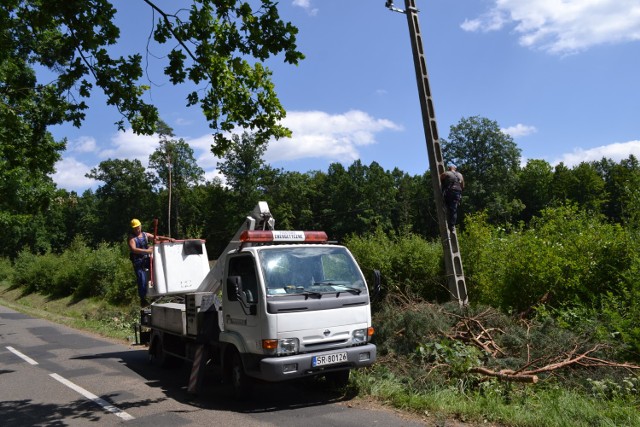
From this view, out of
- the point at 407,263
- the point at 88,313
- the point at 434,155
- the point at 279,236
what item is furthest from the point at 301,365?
the point at 88,313

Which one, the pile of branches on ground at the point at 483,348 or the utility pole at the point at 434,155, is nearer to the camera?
the pile of branches on ground at the point at 483,348

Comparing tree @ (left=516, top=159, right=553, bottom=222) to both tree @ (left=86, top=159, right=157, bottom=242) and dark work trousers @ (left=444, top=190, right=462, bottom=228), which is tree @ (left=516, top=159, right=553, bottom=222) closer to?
tree @ (left=86, top=159, right=157, bottom=242)

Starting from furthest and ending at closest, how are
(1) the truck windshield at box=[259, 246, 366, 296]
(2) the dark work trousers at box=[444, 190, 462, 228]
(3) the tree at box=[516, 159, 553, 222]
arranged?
(3) the tree at box=[516, 159, 553, 222], (2) the dark work trousers at box=[444, 190, 462, 228], (1) the truck windshield at box=[259, 246, 366, 296]

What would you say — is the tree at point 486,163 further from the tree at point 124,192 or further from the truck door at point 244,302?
the truck door at point 244,302

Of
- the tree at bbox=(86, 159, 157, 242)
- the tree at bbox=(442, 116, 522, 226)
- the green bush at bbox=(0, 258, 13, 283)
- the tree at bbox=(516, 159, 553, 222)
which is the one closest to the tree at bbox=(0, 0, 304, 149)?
the green bush at bbox=(0, 258, 13, 283)

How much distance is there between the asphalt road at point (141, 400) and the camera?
6.58 meters

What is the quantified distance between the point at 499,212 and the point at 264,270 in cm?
6039

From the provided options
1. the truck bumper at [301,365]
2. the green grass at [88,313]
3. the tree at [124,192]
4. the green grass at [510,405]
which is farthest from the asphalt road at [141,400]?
the tree at [124,192]

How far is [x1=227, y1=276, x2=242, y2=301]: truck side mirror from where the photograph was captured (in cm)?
709

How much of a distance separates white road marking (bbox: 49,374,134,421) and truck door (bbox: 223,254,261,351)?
5.88 ft

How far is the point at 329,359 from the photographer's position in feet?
22.8

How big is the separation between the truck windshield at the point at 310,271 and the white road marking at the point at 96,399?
8.33 feet

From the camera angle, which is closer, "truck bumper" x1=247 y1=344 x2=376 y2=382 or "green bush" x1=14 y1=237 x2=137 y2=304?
"truck bumper" x1=247 y1=344 x2=376 y2=382

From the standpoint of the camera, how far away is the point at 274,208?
251 feet
